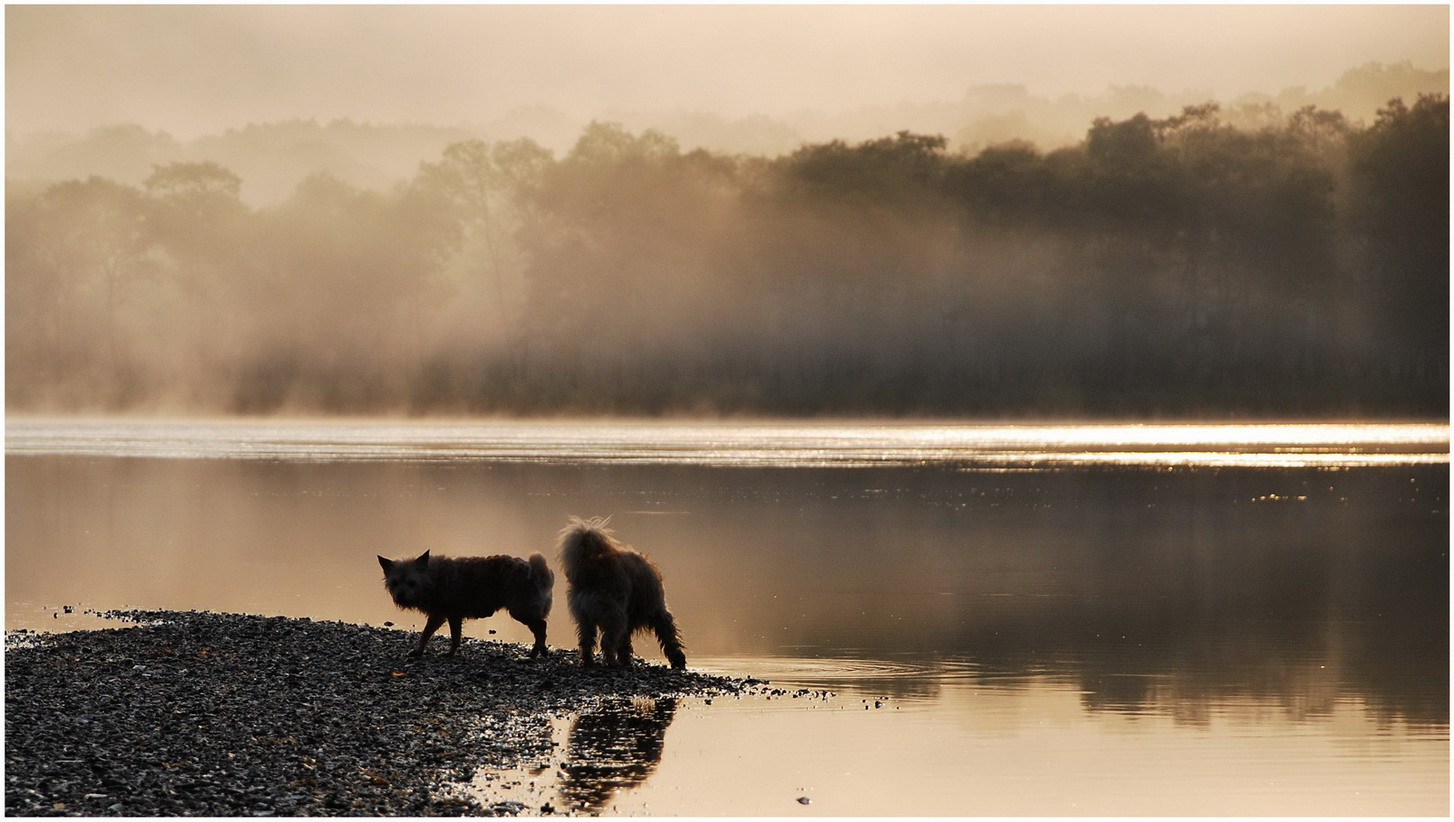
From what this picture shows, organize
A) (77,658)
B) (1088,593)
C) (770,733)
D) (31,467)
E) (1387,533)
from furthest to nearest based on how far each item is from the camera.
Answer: (31,467), (1387,533), (1088,593), (77,658), (770,733)

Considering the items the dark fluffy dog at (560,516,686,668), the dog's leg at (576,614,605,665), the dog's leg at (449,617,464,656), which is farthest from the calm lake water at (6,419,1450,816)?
the dog's leg at (449,617,464,656)

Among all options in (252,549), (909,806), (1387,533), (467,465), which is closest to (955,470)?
(467,465)

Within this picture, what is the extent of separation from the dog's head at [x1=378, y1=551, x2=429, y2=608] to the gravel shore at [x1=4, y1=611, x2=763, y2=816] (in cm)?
77

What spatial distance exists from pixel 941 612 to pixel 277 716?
13017mm

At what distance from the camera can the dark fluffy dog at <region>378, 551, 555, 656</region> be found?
1830cm

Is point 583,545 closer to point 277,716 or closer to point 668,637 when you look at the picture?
point 668,637

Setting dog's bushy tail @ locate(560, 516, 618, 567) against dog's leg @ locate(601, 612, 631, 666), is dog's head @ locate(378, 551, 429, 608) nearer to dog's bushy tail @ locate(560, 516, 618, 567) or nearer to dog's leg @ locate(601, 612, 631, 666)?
dog's bushy tail @ locate(560, 516, 618, 567)

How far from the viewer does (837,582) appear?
28938 mm

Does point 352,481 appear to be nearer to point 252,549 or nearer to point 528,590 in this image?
point 252,549

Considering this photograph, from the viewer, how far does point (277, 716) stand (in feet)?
46.0

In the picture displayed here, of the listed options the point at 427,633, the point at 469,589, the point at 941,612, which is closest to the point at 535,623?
the point at 469,589

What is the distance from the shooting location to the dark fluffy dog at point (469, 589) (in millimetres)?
18297

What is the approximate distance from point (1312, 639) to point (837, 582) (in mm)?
9638

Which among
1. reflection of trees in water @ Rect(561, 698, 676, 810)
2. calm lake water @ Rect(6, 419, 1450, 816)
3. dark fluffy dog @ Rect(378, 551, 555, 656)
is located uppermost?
dark fluffy dog @ Rect(378, 551, 555, 656)
